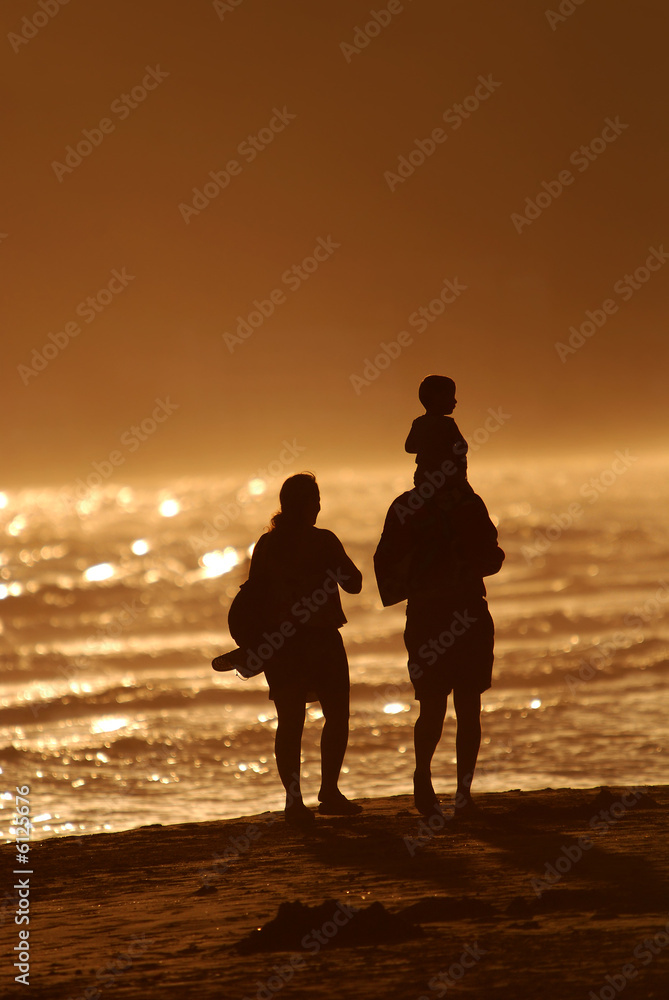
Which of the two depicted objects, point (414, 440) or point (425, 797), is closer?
point (414, 440)

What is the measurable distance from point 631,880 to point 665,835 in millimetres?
848

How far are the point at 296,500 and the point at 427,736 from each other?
57.2 inches

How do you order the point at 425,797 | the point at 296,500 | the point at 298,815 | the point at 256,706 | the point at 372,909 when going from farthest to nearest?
the point at 256,706, the point at 298,815, the point at 296,500, the point at 425,797, the point at 372,909

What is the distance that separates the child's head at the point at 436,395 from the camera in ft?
20.5

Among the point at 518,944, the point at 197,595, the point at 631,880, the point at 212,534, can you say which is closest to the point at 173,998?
the point at 518,944

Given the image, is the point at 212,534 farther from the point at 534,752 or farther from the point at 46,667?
the point at 534,752

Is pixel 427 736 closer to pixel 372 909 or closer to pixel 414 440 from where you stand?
pixel 414 440

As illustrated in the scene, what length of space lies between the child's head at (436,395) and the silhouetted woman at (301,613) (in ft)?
2.59

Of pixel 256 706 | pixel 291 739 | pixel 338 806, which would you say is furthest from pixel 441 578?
pixel 256 706

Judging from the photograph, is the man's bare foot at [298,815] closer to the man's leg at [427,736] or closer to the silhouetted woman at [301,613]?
the silhouetted woman at [301,613]

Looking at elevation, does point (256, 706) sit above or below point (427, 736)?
above

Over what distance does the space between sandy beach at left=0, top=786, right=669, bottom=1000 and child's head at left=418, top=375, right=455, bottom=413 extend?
217 cm

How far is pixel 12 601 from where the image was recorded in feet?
158

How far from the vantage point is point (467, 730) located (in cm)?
634
